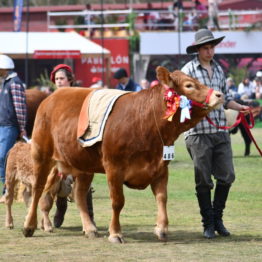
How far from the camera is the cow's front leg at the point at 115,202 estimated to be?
9.36 metres

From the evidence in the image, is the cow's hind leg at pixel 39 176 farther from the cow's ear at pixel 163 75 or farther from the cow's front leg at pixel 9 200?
the cow's ear at pixel 163 75

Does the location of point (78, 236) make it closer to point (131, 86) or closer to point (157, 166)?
point (157, 166)

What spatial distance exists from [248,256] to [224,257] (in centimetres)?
22

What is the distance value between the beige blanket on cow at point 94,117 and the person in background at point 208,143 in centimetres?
89

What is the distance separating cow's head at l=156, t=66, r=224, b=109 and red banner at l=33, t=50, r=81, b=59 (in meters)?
27.2

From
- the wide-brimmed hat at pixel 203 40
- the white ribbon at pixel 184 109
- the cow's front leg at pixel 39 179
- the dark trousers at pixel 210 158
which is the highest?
the wide-brimmed hat at pixel 203 40

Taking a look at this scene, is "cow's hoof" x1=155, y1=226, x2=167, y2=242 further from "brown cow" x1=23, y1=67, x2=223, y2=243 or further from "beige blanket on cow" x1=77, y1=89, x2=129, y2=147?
"beige blanket on cow" x1=77, y1=89, x2=129, y2=147

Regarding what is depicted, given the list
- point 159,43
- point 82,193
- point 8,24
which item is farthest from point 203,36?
point 8,24

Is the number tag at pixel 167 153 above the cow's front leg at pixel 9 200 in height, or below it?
above

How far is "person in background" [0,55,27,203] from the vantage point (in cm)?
1280

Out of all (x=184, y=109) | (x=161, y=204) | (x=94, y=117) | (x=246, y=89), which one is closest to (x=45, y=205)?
(x=94, y=117)

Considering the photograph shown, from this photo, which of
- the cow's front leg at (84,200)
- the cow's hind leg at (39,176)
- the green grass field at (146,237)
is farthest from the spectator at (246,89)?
the cow's hind leg at (39,176)

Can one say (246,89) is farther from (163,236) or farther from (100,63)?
(163,236)

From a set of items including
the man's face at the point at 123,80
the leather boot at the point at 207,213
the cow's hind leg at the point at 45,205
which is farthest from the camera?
the man's face at the point at 123,80
